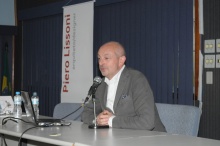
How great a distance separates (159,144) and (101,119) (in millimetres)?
848

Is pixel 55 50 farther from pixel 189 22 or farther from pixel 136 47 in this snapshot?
pixel 189 22

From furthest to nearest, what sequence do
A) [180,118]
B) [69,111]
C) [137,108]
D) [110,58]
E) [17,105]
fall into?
[17,105], [69,111], [110,58], [137,108], [180,118]

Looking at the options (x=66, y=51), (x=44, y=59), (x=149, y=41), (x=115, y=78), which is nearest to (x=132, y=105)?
(x=115, y=78)

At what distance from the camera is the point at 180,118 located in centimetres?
263

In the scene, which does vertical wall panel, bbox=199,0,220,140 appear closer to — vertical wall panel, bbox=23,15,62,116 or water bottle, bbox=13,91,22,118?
water bottle, bbox=13,91,22,118

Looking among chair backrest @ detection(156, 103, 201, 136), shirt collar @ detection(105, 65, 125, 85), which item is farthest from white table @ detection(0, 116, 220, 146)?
shirt collar @ detection(105, 65, 125, 85)

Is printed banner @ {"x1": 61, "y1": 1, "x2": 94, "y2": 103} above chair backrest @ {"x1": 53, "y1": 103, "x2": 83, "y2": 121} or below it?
above

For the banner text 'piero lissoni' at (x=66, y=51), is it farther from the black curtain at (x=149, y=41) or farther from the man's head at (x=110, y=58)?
the man's head at (x=110, y=58)

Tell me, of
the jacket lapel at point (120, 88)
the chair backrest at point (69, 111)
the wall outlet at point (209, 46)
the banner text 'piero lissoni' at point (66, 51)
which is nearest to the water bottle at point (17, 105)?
the chair backrest at point (69, 111)

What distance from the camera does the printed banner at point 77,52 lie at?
5.52 metres

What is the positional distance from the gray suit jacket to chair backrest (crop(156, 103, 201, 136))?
2.1 inches

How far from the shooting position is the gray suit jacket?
2684mm

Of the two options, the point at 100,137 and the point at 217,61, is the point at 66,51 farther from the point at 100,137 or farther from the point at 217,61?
the point at 100,137

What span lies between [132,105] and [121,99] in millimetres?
106
